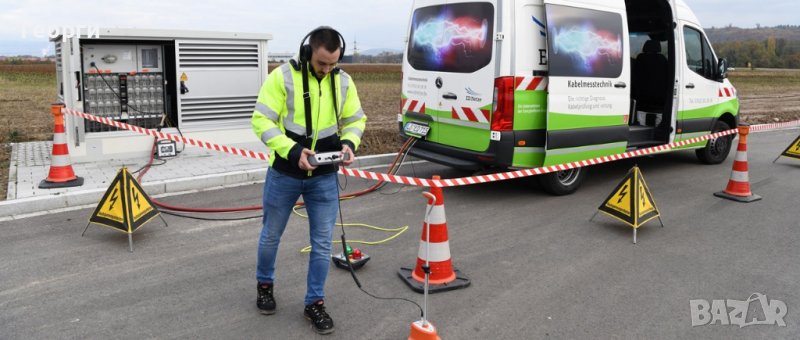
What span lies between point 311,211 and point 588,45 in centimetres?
466

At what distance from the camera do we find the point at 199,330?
12.3 feet

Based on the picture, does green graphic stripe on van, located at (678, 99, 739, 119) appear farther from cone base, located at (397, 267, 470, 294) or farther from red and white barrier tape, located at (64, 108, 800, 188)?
cone base, located at (397, 267, 470, 294)

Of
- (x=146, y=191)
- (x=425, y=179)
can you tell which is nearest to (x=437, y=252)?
(x=425, y=179)

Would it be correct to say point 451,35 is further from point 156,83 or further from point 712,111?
point 712,111

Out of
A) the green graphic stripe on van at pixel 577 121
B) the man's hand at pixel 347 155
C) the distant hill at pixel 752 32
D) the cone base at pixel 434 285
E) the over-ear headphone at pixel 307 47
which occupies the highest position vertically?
the distant hill at pixel 752 32

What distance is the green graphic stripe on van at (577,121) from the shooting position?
6.84 m

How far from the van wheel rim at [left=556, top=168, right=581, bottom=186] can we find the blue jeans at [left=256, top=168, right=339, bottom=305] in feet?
14.6

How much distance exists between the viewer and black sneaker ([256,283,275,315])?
3.98 m

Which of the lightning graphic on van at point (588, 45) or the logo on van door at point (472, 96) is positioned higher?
the lightning graphic on van at point (588, 45)

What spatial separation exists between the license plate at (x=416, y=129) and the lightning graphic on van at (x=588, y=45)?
1.86 meters

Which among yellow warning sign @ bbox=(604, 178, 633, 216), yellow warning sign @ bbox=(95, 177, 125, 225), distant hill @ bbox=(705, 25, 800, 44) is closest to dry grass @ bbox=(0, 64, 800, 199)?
yellow warning sign @ bbox=(95, 177, 125, 225)

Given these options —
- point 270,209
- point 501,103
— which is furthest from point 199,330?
point 501,103

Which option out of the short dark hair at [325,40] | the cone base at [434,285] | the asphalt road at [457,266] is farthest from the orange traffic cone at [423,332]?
the short dark hair at [325,40]

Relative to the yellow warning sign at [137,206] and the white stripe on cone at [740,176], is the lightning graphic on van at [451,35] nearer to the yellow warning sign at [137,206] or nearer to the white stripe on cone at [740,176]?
the white stripe on cone at [740,176]
